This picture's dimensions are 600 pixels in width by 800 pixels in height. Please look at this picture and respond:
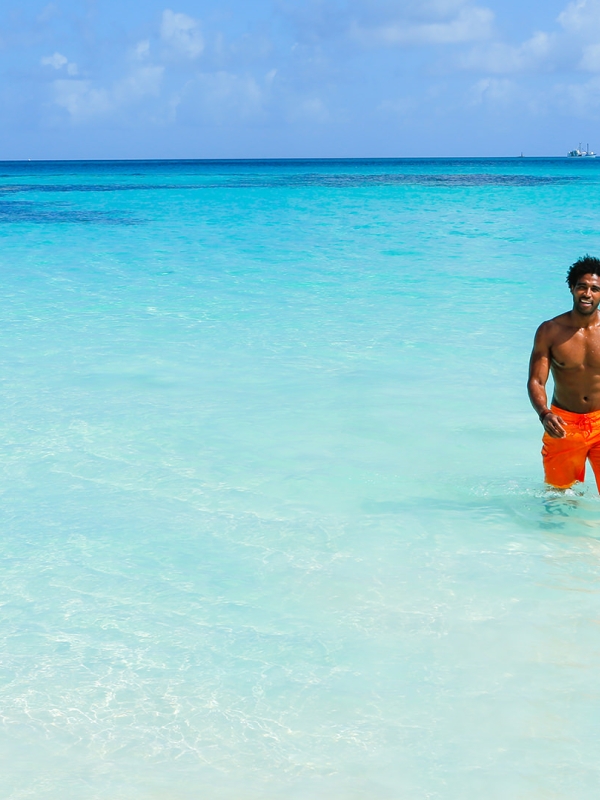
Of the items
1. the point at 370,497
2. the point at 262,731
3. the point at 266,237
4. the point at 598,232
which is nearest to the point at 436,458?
the point at 370,497

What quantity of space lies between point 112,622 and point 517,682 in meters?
1.51

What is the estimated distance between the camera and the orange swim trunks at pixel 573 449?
4.19 meters

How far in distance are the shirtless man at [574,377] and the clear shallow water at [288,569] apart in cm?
31

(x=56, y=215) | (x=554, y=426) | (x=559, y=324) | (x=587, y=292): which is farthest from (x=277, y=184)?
(x=554, y=426)

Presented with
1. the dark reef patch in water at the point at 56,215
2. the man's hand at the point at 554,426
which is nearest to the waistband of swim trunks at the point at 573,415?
the man's hand at the point at 554,426

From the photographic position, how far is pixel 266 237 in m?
18.2

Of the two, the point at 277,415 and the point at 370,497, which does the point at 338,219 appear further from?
the point at 370,497

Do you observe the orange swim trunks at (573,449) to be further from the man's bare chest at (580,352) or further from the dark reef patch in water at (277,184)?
the dark reef patch in water at (277,184)

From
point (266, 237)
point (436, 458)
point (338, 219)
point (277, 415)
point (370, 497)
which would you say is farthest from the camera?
point (338, 219)

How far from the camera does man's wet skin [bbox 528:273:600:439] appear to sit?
4.09 m

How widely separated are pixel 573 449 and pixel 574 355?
0.44 m

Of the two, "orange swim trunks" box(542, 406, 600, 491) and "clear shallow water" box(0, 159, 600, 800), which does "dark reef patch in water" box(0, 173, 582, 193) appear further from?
"orange swim trunks" box(542, 406, 600, 491)

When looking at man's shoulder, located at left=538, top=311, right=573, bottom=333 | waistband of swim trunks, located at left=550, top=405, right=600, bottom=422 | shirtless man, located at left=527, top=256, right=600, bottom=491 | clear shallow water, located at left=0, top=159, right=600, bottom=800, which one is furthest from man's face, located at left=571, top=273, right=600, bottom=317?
clear shallow water, located at left=0, top=159, right=600, bottom=800

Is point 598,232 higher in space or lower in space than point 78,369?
higher
